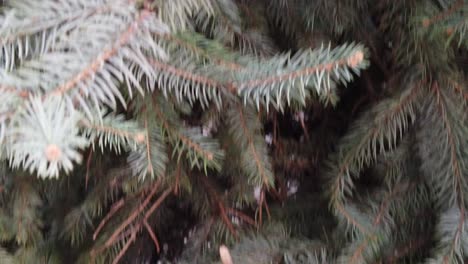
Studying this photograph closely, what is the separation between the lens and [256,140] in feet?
2.37

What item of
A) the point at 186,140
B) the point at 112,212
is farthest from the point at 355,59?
the point at 112,212

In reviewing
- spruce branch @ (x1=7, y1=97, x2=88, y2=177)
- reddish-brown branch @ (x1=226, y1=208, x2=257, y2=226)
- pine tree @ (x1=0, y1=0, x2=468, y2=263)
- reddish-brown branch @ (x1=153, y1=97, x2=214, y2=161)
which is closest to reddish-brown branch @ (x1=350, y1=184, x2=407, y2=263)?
pine tree @ (x1=0, y1=0, x2=468, y2=263)

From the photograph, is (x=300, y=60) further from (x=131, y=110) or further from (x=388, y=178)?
(x=388, y=178)

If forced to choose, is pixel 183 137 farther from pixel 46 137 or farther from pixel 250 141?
pixel 46 137

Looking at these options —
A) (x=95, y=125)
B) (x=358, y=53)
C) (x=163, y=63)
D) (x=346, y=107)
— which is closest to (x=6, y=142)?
Answer: (x=95, y=125)

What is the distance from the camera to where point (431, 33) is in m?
0.67

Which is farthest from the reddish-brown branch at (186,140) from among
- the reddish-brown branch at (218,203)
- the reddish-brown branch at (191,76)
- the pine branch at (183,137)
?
the reddish-brown branch at (218,203)

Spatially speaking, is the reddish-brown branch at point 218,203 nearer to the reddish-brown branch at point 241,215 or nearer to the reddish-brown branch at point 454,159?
the reddish-brown branch at point 241,215

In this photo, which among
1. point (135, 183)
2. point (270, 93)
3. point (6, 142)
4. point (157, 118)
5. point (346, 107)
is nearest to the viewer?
point (6, 142)

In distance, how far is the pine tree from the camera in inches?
20.2

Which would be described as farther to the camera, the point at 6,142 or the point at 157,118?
the point at 157,118

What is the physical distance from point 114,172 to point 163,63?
1.04ft

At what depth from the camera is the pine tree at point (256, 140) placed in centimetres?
51

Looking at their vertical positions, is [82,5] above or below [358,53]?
below
